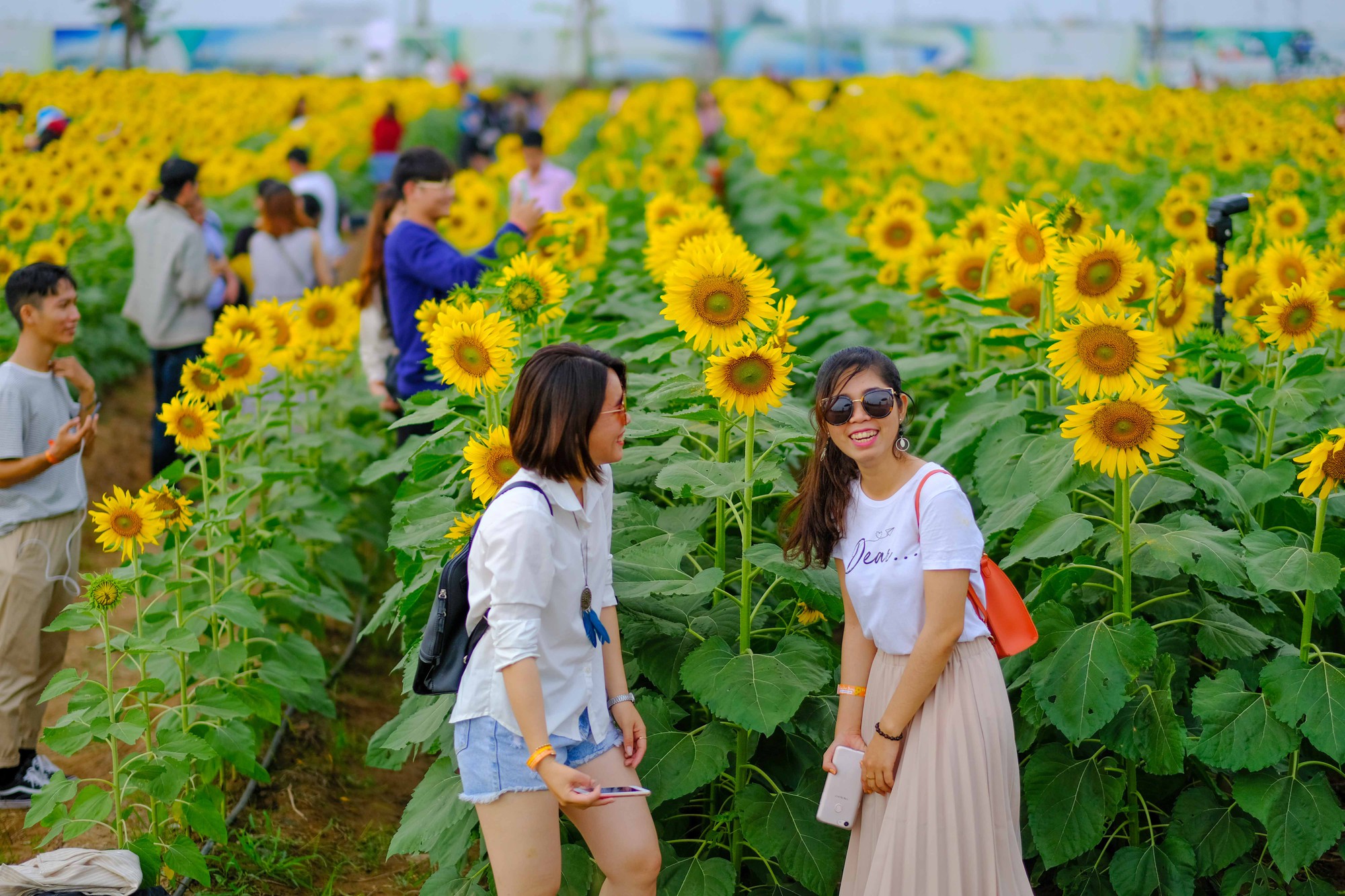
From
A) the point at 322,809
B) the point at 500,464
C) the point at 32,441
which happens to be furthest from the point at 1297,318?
the point at 32,441

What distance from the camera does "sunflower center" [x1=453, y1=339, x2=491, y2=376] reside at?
329 cm

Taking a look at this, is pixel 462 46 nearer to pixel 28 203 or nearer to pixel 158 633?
pixel 28 203

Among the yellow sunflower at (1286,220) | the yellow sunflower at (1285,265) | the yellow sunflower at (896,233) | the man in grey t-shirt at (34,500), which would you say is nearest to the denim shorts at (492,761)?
the man in grey t-shirt at (34,500)

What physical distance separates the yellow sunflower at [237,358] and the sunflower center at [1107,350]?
2.64 m

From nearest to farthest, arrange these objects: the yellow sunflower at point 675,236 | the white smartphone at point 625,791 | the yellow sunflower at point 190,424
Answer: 1. the white smartphone at point 625,791
2. the yellow sunflower at point 190,424
3. the yellow sunflower at point 675,236

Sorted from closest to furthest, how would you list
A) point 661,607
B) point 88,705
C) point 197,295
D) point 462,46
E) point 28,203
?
1. point 661,607
2. point 88,705
3. point 197,295
4. point 28,203
5. point 462,46

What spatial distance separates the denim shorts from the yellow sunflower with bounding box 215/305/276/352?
7.87ft

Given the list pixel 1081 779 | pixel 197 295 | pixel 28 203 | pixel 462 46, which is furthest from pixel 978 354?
pixel 462 46

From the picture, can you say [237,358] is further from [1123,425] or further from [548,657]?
[1123,425]

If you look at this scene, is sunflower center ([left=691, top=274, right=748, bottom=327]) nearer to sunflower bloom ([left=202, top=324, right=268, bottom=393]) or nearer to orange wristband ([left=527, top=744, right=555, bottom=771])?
orange wristband ([left=527, top=744, right=555, bottom=771])

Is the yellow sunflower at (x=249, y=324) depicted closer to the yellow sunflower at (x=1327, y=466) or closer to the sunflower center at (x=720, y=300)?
the sunflower center at (x=720, y=300)

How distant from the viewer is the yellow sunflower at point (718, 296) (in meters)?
3.18

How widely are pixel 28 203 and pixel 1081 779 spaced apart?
7.22 meters

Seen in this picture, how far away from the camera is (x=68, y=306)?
409 centimetres
